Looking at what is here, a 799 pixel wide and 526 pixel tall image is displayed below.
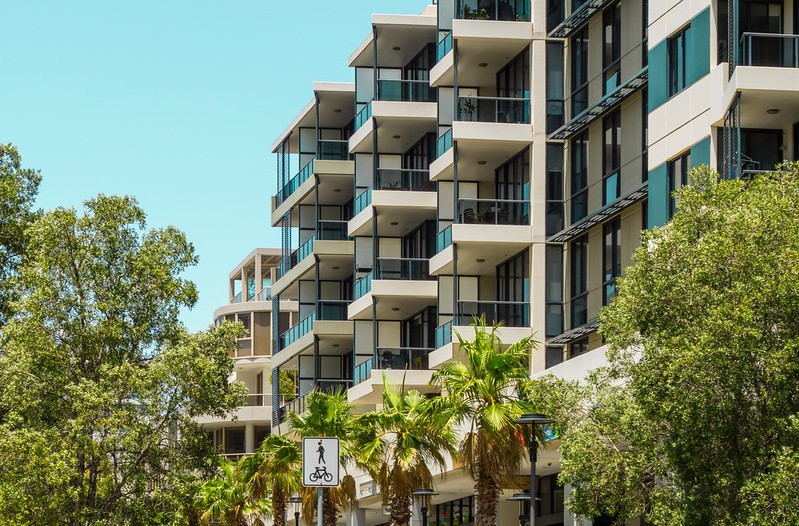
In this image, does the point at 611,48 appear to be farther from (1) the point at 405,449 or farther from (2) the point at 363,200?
(2) the point at 363,200

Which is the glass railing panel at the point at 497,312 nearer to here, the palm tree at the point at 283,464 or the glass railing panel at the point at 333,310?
the palm tree at the point at 283,464

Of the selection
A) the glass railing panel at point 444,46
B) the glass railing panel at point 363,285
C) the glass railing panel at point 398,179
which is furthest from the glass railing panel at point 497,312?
the glass railing panel at point 444,46

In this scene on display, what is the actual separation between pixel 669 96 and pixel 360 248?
98.8 feet

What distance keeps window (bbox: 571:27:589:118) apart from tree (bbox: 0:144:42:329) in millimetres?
20049

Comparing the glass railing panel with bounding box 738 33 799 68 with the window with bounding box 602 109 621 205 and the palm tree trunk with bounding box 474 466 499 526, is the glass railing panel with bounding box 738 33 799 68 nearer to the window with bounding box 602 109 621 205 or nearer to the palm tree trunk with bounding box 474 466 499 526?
the window with bounding box 602 109 621 205

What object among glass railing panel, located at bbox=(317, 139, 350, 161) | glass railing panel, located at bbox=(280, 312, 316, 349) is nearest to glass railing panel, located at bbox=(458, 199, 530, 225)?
glass railing panel, located at bbox=(280, 312, 316, 349)

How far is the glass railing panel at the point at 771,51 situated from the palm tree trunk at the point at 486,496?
12.2 metres

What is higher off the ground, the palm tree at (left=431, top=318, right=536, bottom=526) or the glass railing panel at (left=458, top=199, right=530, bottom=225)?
the glass railing panel at (left=458, top=199, right=530, bottom=225)

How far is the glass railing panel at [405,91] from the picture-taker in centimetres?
6338

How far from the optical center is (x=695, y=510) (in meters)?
25.2

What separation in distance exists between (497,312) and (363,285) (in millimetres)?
10560

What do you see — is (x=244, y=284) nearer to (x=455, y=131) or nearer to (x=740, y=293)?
(x=455, y=131)

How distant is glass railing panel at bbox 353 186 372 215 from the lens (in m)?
63.9

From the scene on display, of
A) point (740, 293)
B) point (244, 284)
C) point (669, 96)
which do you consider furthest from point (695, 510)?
point (244, 284)
